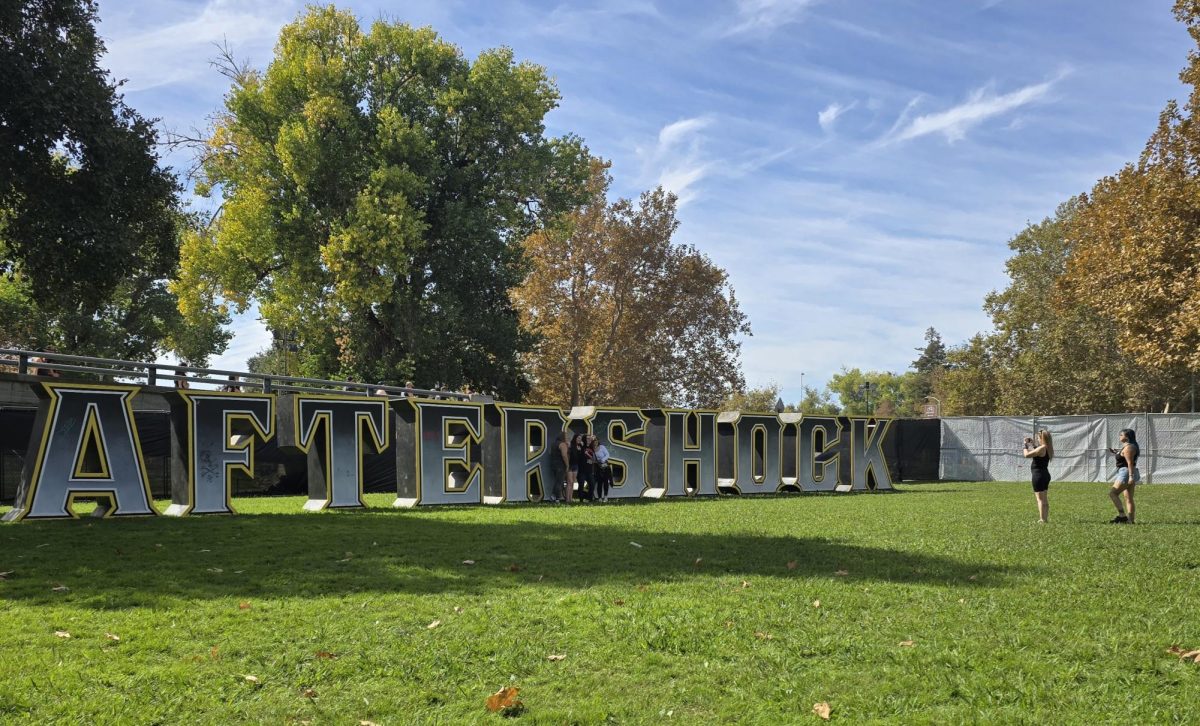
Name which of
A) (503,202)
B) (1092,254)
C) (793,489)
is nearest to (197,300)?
(503,202)

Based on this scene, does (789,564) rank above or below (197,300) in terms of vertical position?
below

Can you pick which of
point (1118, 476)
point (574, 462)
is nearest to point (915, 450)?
point (574, 462)

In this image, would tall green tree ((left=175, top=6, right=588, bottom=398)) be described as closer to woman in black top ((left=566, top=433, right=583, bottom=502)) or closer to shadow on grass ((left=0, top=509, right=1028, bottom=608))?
woman in black top ((left=566, top=433, right=583, bottom=502))

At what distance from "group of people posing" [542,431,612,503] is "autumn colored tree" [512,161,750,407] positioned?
24292mm

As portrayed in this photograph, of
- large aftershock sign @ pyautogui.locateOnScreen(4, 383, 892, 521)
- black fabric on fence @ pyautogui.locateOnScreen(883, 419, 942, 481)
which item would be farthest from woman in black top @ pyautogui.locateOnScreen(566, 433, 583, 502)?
black fabric on fence @ pyautogui.locateOnScreen(883, 419, 942, 481)

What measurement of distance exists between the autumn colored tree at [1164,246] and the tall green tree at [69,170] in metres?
Result: 22.9

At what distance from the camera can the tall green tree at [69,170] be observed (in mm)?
15250

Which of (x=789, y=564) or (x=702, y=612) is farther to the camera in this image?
(x=789, y=564)

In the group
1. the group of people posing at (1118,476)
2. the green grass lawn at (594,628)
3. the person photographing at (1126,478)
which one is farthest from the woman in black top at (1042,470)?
the green grass lawn at (594,628)

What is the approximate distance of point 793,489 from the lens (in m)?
26.9

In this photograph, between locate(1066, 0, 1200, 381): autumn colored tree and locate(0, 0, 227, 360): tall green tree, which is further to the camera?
locate(1066, 0, 1200, 381): autumn colored tree

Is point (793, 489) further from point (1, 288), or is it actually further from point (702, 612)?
point (1, 288)

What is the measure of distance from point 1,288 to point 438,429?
101 feet

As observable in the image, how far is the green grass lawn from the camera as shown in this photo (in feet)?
15.9
